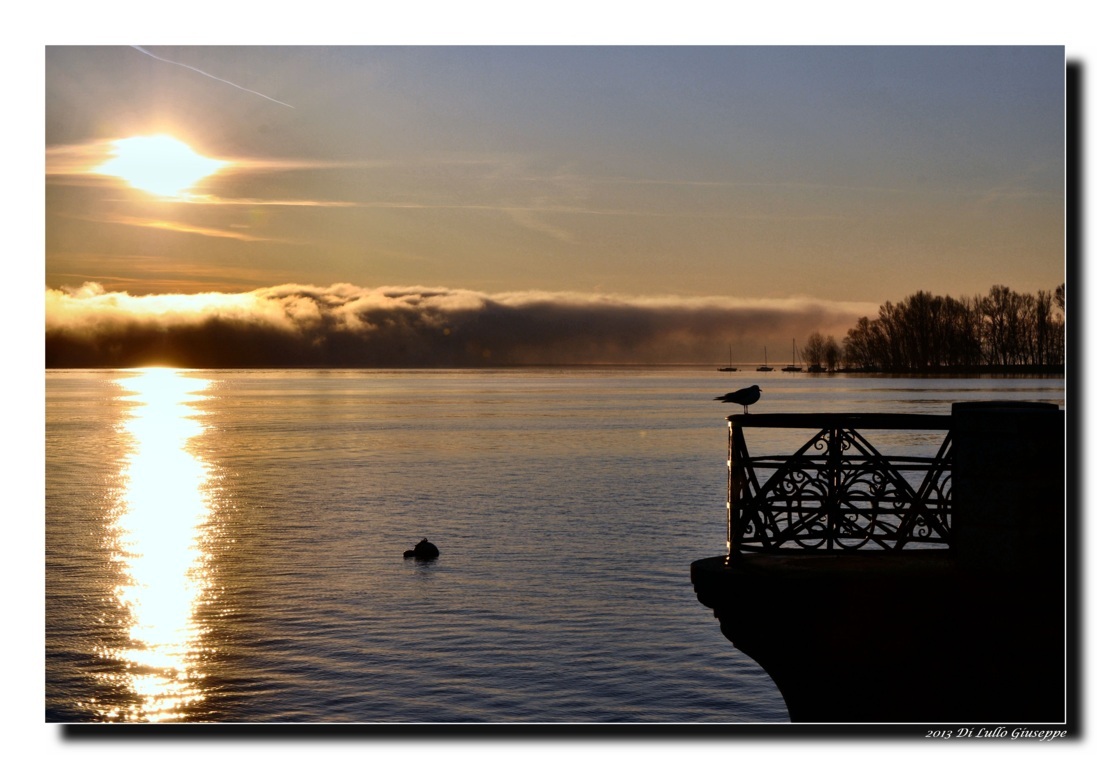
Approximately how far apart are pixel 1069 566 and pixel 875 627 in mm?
1427

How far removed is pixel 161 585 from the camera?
939 inches

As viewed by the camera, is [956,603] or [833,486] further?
[833,486]

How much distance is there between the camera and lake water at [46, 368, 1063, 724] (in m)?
16.0

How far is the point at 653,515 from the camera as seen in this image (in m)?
33.4

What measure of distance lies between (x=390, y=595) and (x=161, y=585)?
5039 millimetres

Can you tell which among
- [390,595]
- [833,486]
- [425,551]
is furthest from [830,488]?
[425,551]

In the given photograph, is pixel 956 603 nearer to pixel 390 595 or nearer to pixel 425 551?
pixel 390 595

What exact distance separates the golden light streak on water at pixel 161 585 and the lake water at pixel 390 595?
0.22ft

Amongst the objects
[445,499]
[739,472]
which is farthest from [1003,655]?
[445,499]

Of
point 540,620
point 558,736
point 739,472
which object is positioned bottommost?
point 540,620

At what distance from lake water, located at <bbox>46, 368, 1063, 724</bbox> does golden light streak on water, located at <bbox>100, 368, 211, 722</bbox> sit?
0.07m

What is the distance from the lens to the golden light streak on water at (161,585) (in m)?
16.1

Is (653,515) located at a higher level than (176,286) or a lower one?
lower

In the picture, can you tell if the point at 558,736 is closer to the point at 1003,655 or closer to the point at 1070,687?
the point at 1003,655
